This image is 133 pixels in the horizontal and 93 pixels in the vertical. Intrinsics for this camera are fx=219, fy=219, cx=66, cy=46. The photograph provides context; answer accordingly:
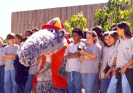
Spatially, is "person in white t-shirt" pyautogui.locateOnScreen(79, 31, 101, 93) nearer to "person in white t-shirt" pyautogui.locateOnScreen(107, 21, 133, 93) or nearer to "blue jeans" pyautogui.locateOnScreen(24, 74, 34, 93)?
"person in white t-shirt" pyautogui.locateOnScreen(107, 21, 133, 93)

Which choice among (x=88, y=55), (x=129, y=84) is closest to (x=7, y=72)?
(x=88, y=55)

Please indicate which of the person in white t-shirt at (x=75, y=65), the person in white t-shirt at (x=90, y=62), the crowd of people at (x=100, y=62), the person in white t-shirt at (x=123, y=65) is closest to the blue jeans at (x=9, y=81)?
the crowd of people at (x=100, y=62)

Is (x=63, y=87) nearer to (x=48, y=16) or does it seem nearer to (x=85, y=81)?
(x=85, y=81)

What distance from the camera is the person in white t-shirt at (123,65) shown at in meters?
3.59

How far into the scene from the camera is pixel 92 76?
14.2 feet

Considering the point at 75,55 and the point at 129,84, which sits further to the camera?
the point at 75,55

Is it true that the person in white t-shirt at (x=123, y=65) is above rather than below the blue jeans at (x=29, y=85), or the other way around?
above

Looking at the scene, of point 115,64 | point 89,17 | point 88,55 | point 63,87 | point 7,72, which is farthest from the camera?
point 89,17

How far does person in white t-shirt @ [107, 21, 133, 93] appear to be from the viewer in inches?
141

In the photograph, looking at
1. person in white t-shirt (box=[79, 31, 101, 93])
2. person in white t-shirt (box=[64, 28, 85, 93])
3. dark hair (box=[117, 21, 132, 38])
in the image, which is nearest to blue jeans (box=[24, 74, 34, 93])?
person in white t-shirt (box=[64, 28, 85, 93])

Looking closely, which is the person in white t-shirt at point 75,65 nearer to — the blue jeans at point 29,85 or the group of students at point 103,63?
the group of students at point 103,63

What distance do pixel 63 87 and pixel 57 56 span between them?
42 centimetres

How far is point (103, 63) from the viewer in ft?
15.1

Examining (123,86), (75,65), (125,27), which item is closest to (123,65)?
(123,86)
